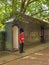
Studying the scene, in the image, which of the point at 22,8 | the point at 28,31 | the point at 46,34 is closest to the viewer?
→ the point at 28,31

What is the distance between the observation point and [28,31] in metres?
21.5

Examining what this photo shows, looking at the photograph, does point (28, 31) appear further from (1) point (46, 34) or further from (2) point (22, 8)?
(1) point (46, 34)

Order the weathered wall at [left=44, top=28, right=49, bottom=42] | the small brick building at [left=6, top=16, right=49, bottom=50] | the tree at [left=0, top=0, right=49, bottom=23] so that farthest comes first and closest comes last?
the weathered wall at [left=44, top=28, right=49, bottom=42] → the tree at [left=0, top=0, right=49, bottom=23] → the small brick building at [left=6, top=16, right=49, bottom=50]

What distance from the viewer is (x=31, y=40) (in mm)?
21969

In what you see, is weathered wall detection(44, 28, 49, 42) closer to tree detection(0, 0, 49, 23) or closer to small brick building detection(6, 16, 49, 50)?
small brick building detection(6, 16, 49, 50)

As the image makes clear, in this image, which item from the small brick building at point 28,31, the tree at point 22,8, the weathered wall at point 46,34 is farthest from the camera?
the weathered wall at point 46,34

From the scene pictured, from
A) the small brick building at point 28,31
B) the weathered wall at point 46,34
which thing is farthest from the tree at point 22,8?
the weathered wall at point 46,34

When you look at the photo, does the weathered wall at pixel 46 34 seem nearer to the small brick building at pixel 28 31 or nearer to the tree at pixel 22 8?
the small brick building at pixel 28 31

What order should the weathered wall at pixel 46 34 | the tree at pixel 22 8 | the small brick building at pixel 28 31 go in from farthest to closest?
the weathered wall at pixel 46 34 < the tree at pixel 22 8 < the small brick building at pixel 28 31

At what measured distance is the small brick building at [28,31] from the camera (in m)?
17.4

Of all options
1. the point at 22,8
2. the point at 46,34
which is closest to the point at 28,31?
the point at 22,8

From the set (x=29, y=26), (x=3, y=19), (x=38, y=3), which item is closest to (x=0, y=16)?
(x=3, y=19)

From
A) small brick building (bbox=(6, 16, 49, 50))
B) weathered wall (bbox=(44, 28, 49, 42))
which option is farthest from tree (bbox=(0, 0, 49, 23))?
weathered wall (bbox=(44, 28, 49, 42))

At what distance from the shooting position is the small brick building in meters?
17.4
